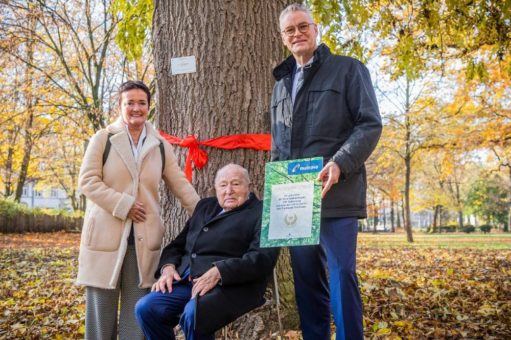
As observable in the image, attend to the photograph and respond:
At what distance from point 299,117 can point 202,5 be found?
69.0 inches

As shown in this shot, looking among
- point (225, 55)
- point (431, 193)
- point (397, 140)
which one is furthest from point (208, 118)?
point (431, 193)

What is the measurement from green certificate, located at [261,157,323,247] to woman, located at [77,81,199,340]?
1042mm

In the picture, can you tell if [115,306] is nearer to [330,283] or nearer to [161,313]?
[161,313]

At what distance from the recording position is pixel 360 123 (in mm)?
2979

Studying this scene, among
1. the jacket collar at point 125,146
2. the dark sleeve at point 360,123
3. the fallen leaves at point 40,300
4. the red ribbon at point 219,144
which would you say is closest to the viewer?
the dark sleeve at point 360,123

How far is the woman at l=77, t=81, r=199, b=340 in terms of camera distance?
3.45m

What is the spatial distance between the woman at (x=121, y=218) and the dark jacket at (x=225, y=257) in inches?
9.5

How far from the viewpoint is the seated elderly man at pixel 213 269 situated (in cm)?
300

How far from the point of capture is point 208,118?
4223mm

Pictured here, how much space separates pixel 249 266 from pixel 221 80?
181 centimetres

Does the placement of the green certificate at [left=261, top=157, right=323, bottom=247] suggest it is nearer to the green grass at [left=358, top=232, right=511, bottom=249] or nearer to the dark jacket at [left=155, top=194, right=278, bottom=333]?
the dark jacket at [left=155, top=194, right=278, bottom=333]

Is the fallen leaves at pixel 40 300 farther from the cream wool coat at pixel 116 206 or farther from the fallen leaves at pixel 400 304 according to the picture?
the cream wool coat at pixel 116 206

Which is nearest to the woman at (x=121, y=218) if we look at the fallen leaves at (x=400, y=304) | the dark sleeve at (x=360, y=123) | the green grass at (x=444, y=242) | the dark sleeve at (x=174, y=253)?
the dark sleeve at (x=174, y=253)

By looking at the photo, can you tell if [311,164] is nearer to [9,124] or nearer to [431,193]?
[9,124]
